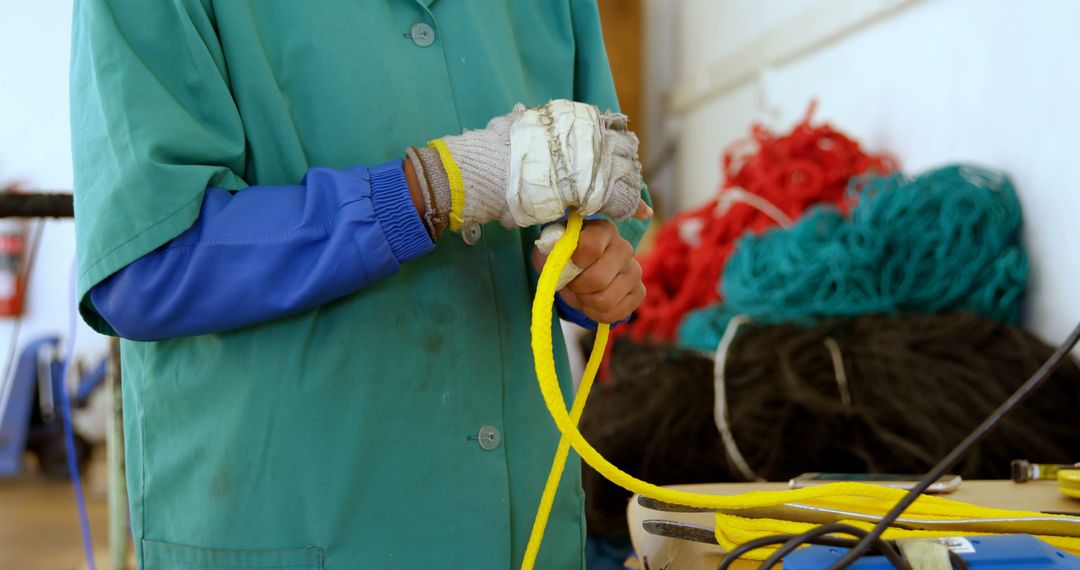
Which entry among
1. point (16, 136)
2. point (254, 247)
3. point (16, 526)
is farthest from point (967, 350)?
point (16, 526)

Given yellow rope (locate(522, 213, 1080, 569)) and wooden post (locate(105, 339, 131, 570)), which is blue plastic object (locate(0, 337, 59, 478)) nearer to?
wooden post (locate(105, 339, 131, 570))

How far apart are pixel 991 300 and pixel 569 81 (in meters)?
0.97

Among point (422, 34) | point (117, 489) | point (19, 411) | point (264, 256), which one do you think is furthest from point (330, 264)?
point (19, 411)

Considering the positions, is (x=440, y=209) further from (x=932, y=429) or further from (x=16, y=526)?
(x=16, y=526)

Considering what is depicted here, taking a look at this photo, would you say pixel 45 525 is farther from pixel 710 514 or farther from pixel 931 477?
pixel 931 477

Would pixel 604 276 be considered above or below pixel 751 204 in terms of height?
above

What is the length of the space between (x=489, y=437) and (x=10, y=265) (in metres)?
2.98

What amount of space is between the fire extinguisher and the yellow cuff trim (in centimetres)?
290

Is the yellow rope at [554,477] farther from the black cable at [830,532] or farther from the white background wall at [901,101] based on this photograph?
the white background wall at [901,101]

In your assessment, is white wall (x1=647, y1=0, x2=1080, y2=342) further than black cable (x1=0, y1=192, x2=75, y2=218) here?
Yes

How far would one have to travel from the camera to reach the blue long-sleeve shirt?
2.08 ft

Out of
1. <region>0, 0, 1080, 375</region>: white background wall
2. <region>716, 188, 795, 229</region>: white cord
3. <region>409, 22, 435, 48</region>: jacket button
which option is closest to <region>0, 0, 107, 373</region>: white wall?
<region>0, 0, 1080, 375</region>: white background wall

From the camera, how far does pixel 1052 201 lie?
146 centimetres

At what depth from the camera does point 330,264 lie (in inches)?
25.3
